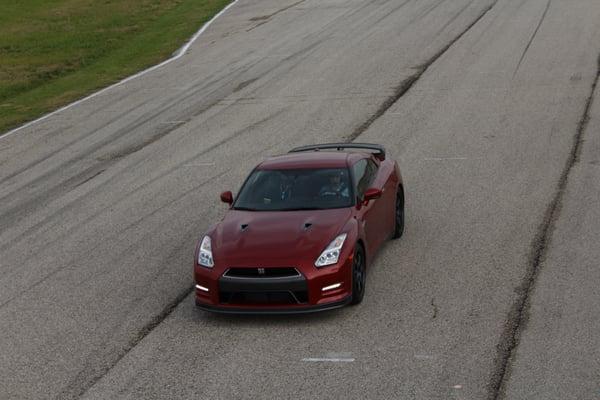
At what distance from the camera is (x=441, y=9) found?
35844 millimetres

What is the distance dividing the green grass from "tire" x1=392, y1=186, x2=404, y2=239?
13.8 m

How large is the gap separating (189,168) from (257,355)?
31.6 feet

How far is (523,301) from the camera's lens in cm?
1118

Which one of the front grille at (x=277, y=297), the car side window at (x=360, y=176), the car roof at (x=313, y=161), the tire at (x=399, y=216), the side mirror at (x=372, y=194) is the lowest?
the tire at (x=399, y=216)

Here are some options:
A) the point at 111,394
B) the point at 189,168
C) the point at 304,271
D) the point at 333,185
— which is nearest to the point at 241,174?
the point at 189,168

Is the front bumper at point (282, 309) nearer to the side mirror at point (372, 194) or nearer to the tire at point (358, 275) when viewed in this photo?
the tire at point (358, 275)

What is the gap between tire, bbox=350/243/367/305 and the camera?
→ 36.9 feet

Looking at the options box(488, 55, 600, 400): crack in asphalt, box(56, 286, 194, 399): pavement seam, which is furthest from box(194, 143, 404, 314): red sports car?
box(488, 55, 600, 400): crack in asphalt

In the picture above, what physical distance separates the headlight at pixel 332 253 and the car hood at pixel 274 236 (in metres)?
0.05

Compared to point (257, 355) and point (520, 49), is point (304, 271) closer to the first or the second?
point (257, 355)

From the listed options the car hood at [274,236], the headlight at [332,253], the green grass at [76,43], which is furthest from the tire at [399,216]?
the green grass at [76,43]

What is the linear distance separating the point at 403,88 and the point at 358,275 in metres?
14.2

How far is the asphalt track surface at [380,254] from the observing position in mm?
9695

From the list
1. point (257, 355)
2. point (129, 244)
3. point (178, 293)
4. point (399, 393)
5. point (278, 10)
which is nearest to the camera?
point (399, 393)
